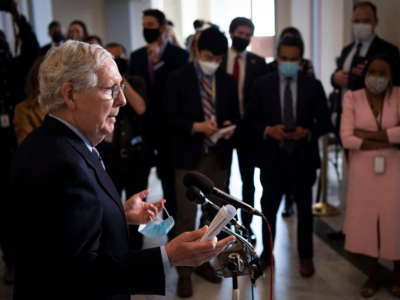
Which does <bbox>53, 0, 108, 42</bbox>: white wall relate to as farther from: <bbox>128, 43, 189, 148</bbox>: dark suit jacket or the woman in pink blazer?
the woman in pink blazer

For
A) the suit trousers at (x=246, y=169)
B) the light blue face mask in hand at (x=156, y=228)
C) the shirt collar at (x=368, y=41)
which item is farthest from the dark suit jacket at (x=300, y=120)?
the light blue face mask in hand at (x=156, y=228)

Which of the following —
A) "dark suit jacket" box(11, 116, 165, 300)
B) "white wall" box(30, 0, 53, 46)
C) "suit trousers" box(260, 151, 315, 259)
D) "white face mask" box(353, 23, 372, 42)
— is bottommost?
"suit trousers" box(260, 151, 315, 259)

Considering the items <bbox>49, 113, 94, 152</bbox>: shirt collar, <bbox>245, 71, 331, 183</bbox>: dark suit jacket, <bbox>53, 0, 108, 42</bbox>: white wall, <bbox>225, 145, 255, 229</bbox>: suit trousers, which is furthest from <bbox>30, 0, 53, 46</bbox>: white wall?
<bbox>49, 113, 94, 152</bbox>: shirt collar

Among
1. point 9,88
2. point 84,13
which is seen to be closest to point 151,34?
point 9,88

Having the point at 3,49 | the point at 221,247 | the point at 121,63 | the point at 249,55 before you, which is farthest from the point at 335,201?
the point at 221,247

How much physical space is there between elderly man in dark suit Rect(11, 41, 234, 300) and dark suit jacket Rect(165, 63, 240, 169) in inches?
72.0

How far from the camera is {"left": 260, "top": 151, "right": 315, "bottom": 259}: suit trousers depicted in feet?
10.9

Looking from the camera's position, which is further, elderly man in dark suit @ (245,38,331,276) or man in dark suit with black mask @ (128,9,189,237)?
man in dark suit with black mask @ (128,9,189,237)

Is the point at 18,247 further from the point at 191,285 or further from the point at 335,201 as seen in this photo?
the point at 335,201

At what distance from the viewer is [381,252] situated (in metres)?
3.14

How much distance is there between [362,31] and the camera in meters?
3.73

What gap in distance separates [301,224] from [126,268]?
241 centimetres

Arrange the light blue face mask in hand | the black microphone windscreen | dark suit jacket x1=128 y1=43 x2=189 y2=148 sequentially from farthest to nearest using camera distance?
dark suit jacket x1=128 y1=43 x2=189 y2=148
the light blue face mask in hand
the black microphone windscreen

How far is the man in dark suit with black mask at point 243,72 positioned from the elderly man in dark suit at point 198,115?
23 cm
